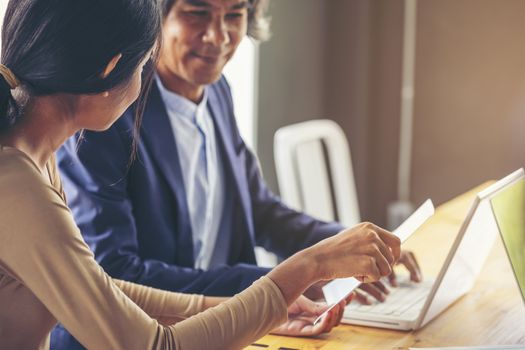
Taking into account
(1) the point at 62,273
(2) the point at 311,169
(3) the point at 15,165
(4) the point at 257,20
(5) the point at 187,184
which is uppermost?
(4) the point at 257,20

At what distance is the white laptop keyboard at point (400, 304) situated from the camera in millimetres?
1627

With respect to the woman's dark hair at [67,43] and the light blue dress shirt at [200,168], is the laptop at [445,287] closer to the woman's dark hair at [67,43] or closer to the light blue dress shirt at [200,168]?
the light blue dress shirt at [200,168]

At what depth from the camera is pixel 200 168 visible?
204cm

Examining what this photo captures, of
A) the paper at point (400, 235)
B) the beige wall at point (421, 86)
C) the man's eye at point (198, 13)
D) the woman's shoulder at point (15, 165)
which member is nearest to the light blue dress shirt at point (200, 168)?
the man's eye at point (198, 13)

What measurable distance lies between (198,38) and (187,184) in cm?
31

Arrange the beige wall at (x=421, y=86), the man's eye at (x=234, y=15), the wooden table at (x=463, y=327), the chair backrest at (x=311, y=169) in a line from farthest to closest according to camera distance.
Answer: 1. the beige wall at (x=421, y=86)
2. the chair backrest at (x=311, y=169)
3. the man's eye at (x=234, y=15)
4. the wooden table at (x=463, y=327)

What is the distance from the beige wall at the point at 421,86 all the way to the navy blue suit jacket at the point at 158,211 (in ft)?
5.45

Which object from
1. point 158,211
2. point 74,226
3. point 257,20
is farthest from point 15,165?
point 257,20

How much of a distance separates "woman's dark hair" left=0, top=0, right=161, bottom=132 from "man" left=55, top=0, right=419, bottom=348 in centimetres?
50

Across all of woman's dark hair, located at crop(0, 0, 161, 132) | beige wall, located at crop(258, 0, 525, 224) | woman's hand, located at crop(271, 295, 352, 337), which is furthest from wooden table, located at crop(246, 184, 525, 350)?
beige wall, located at crop(258, 0, 525, 224)

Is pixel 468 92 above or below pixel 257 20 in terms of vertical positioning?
below

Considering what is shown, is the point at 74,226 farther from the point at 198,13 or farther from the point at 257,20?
the point at 257,20

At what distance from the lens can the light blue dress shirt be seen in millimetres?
1983

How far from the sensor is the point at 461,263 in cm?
167
